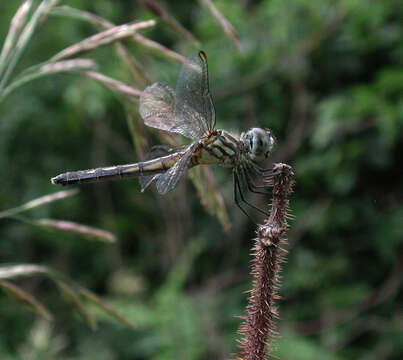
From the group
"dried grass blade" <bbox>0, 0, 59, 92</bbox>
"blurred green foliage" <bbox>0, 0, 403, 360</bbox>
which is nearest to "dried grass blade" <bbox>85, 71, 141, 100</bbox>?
"dried grass blade" <bbox>0, 0, 59, 92</bbox>

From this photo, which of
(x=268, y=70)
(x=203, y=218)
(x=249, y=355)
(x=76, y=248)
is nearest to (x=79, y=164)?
(x=76, y=248)

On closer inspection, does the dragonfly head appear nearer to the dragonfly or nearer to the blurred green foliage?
the dragonfly

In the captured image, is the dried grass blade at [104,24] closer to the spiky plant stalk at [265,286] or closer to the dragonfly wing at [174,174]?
the dragonfly wing at [174,174]

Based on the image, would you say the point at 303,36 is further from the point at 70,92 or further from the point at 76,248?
the point at 76,248

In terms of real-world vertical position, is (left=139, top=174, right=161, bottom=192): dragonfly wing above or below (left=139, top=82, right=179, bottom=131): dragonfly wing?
below

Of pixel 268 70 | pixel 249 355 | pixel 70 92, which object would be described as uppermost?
pixel 268 70

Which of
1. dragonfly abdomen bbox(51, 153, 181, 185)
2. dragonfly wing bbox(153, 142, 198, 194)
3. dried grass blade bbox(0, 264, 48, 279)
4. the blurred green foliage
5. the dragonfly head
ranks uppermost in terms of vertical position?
the blurred green foliage

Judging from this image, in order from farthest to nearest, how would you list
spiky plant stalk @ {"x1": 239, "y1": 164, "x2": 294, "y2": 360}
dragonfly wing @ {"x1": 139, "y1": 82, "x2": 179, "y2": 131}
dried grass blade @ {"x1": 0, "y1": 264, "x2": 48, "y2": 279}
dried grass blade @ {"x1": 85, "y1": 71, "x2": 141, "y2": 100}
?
1. dragonfly wing @ {"x1": 139, "y1": 82, "x2": 179, "y2": 131}
2. dried grass blade @ {"x1": 85, "y1": 71, "x2": 141, "y2": 100}
3. dried grass blade @ {"x1": 0, "y1": 264, "x2": 48, "y2": 279}
4. spiky plant stalk @ {"x1": 239, "y1": 164, "x2": 294, "y2": 360}

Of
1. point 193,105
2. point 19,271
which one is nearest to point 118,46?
point 193,105
